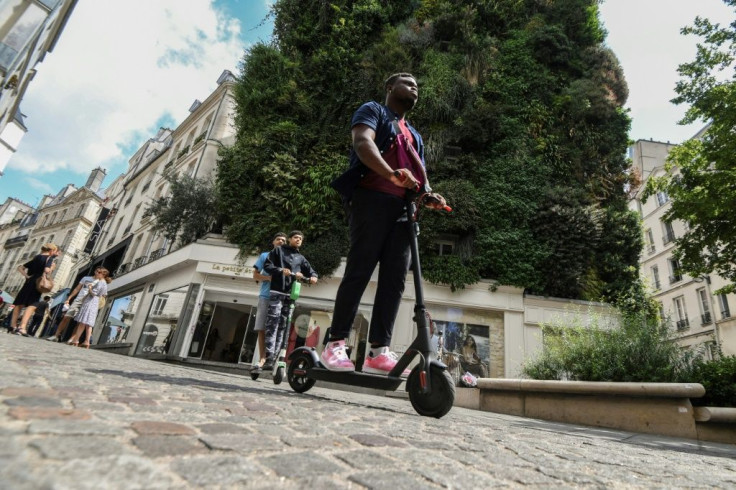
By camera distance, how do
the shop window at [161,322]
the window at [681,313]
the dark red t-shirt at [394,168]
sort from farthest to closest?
1. the window at [681,313]
2. the shop window at [161,322]
3. the dark red t-shirt at [394,168]

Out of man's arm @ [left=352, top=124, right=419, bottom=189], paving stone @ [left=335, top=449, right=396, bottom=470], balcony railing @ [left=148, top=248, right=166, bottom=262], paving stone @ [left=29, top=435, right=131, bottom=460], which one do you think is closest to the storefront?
balcony railing @ [left=148, top=248, right=166, bottom=262]

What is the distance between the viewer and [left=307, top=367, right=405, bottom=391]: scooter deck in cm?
269

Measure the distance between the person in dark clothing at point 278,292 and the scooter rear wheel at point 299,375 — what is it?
7.26 ft

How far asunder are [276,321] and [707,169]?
14088mm

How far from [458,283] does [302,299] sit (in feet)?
19.0

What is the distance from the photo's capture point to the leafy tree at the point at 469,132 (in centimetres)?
1461

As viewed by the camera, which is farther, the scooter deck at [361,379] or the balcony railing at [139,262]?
the balcony railing at [139,262]

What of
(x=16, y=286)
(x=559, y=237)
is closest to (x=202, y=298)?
(x=559, y=237)

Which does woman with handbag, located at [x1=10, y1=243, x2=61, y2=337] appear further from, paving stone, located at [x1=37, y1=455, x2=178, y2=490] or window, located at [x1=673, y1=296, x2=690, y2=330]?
window, located at [x1=673, y1=296, x2=690, y2=330]

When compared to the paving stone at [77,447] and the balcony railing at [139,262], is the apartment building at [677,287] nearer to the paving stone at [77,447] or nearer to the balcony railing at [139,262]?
the paving stone at [77,447]

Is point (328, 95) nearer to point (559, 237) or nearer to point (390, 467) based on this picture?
point (559, 237)

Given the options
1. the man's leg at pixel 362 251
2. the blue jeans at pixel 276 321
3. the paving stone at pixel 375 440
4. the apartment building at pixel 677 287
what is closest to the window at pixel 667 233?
the apartment building at pixel 677 287

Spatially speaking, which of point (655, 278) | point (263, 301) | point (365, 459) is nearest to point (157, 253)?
point (263, 301)

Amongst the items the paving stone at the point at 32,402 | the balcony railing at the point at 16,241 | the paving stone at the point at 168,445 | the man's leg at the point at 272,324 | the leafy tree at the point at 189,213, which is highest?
the balcony railing at the point at 16,241
